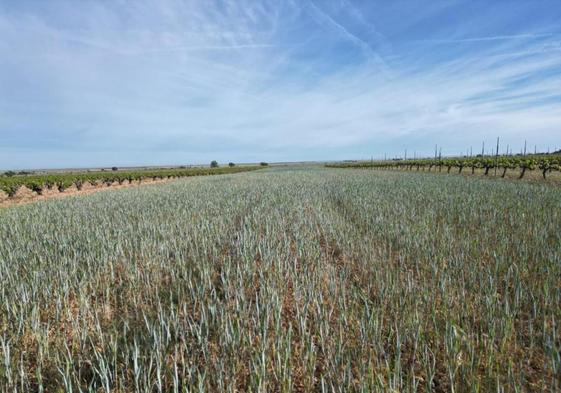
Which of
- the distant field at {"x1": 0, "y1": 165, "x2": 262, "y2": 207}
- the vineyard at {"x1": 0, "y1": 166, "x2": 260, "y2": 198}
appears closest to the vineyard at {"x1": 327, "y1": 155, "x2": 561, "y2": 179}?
the distant field at {"x1": 0, "y1": 165, "x2": 262, "y2": 207}

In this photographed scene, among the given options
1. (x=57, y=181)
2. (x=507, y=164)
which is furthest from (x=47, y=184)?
(x=507, y=164)

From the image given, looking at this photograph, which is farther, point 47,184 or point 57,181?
point 57,181

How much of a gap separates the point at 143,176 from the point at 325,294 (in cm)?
5002

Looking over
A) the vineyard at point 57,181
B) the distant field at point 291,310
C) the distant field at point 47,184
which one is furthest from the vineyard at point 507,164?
the vineyard at point 57,181

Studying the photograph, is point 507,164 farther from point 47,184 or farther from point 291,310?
point 47,184

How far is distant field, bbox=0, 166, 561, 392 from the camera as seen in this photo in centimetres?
246

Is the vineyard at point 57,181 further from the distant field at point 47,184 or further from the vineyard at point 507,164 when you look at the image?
the vineyard at point 507,164

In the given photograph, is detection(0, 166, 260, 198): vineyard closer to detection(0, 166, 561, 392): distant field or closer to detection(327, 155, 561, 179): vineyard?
detection(0, 166, 561, 392): distant field

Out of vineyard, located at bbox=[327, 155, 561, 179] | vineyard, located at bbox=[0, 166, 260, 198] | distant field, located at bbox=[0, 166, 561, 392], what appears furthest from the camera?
vineyard, located at bbox=[327, 155, 561, 179]

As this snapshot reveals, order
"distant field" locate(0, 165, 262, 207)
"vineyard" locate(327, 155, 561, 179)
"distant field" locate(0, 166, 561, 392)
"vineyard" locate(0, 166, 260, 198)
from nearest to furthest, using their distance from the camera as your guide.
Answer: "distant field" locate(0, 166, 561, 392) < "distant field" locate(0, 165, 262, 207) < "vineyard" locate(0, 166, 260, 198) < "vineyard" locate(327, 155, 561, 179)

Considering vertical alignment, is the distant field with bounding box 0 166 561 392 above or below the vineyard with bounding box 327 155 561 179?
below

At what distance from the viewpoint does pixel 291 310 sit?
12.4 feet

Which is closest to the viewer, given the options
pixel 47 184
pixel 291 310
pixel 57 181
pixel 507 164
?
pixel 291 310

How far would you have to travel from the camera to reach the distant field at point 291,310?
2457mm
